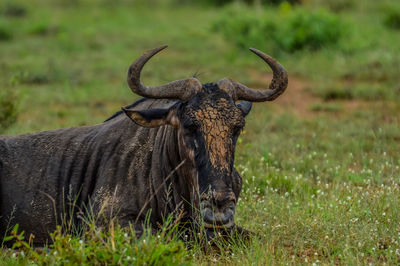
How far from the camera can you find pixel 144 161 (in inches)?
213

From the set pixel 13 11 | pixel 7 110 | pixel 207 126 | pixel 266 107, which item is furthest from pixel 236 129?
pixel 13 11

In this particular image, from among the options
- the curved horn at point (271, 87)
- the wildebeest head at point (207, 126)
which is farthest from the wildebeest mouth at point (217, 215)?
the curved horn at point (271, 87)

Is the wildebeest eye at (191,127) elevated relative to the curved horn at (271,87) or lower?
lower

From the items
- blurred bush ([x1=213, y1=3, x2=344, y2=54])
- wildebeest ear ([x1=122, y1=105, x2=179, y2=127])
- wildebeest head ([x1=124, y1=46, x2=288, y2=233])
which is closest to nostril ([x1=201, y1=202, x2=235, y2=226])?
wildebeest head ([x1=124, y1=46, x2=288, y2=233])

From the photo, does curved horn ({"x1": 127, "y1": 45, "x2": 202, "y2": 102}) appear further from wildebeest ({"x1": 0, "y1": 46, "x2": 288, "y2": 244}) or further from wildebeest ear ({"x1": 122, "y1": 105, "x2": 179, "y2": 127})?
wildebeest ear ({"x1": 122, "y1": 105, "x2": 179, "y2": 127})

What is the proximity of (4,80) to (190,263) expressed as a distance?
9687 mm

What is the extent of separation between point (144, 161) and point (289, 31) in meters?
10.4

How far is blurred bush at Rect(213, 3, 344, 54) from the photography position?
14.9 meters

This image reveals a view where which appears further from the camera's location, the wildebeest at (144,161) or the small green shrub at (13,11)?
the small green shrub at (13,11)

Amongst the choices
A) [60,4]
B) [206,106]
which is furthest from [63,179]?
[60,4]

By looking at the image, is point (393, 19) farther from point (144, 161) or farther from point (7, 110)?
point (144, 161)

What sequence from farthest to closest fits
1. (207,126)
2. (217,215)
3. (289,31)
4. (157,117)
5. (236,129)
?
(289,31) → (157,117) → (236,129) → (207,126) → (217,215)

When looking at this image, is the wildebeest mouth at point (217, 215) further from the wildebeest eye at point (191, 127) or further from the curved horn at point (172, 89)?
the curved horn at point (172, 89)

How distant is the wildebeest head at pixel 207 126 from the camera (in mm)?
4562
